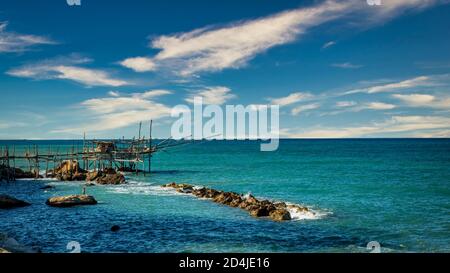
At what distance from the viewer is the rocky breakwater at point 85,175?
48522 mm

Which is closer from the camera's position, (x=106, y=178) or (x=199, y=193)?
(x=199, y=193)

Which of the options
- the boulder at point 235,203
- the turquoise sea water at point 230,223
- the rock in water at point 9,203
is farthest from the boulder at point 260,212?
the rock in water at point 9,203

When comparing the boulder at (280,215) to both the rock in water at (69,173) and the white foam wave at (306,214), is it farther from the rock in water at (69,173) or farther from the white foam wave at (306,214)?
the rock in water at (69,173)

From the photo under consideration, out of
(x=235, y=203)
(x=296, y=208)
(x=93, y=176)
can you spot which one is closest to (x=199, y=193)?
(x=235, y=203)

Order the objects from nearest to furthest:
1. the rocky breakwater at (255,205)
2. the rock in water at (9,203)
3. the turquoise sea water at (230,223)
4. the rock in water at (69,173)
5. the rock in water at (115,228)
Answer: the turquoise sea water at (230,223), the rock in water at (115,228), the rocky breakwater at (255,205), the rock in water at (9,203), the rock in water at (69,173)

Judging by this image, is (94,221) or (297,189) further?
(297,189)

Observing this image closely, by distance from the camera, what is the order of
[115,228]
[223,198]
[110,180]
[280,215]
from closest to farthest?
[115,228], [280,215], [223,198], [110,180]

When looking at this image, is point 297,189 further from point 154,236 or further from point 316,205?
point 154,236

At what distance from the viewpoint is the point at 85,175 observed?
5338 centimetres

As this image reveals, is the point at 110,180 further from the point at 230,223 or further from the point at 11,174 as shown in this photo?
the point at 230,223

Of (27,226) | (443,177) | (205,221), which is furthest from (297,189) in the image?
(27,226)

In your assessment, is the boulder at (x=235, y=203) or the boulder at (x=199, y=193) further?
the boulder at (x=199, y=193)

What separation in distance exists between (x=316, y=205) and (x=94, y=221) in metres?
18.6
